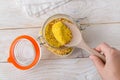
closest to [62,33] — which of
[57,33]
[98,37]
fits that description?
[57,33]

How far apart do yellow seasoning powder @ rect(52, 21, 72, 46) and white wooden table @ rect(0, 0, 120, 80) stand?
0.07 metres

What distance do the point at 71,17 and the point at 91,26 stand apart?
6 centimetres

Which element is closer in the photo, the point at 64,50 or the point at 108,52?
the point at 108,52

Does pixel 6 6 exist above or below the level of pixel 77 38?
above

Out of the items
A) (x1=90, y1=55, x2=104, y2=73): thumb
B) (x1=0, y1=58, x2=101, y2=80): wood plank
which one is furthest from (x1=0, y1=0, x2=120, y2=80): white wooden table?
(x1=90, y1=55, x2=104, y2=73): thumb

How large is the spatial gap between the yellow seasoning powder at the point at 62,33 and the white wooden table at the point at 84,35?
0.22 feet

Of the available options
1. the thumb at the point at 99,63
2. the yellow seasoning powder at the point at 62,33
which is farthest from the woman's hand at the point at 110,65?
the yellow seasoning powder at the point at 62,33

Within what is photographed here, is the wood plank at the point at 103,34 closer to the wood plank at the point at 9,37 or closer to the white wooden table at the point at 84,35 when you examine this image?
the white wooden table at the point at 84,35

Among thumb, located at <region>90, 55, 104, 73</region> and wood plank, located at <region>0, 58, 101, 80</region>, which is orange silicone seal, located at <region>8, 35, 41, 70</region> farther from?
thumb, located at <region>90, 55, 104, 73</region>

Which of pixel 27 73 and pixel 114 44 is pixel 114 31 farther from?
pixel 27 73

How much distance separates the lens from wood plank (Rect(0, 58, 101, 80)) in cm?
84

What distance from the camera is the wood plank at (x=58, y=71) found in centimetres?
84

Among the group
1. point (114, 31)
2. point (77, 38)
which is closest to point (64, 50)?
point (77, 38)

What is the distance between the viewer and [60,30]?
2.57 ft
